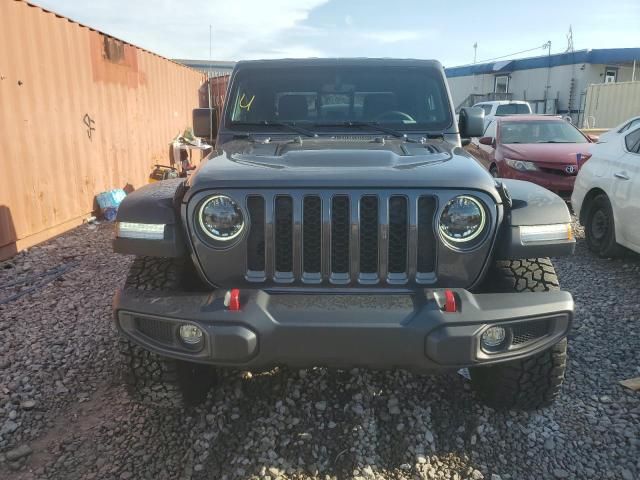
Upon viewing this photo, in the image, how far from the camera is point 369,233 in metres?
2.35

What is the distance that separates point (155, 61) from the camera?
1034 centimetres

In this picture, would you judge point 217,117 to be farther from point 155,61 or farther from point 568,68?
point 568,68

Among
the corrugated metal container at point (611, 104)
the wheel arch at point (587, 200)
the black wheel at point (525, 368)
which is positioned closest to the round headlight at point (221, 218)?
the black wheel at point (525, 368)

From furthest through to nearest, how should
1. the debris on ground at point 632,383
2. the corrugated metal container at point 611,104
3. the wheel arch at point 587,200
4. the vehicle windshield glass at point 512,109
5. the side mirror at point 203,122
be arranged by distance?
the corrugated metal container at point 611,104 → the vehicle windshield glass at point 512,109 → the wheel arch at point 587,200 → the side mirror at point 203,122 → the debris on ground at point 632,383

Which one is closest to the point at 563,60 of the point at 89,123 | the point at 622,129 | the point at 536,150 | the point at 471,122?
the point at 536,150

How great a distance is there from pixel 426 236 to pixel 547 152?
7206mm

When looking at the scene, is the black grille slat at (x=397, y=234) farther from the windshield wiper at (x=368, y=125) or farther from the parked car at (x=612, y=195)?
the parked car at (x=612, y=195)

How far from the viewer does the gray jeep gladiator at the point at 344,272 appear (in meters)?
2.17

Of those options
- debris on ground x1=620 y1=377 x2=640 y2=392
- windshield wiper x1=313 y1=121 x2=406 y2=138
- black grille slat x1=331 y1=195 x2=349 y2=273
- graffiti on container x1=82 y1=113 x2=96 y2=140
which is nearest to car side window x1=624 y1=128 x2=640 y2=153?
debris on ground x1=620 y1=377 x2=640 y2=392

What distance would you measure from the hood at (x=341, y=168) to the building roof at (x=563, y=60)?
73.8ft

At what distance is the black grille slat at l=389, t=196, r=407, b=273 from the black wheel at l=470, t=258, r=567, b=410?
1.56 ft

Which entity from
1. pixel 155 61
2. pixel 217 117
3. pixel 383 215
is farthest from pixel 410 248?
pixel 155 61

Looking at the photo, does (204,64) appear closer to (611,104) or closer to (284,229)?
(611,104)

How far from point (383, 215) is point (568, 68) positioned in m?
24.9
